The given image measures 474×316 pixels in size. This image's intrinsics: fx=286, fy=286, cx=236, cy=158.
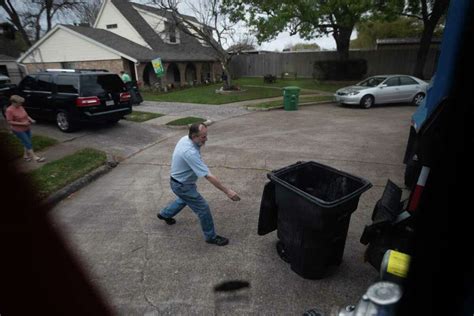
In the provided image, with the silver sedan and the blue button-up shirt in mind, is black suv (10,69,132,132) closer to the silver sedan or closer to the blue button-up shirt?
the blue button-up shirt

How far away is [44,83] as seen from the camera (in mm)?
9414

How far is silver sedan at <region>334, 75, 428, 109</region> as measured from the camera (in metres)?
13.5

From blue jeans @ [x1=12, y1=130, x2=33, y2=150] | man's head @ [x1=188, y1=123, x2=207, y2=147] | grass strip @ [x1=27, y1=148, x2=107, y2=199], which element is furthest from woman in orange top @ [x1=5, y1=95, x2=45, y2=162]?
man's head @ [x1=188, y1=123, x2=207, y2=147]

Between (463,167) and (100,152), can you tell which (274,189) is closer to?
(463,167)

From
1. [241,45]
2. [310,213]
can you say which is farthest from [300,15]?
[310,213]

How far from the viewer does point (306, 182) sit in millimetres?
3689

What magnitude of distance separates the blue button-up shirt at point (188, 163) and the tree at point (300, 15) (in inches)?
602

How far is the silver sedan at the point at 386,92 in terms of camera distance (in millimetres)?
13492

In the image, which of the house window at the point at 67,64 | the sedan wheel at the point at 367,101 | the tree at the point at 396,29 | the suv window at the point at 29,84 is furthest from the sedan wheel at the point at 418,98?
the house window at the point at 67,64

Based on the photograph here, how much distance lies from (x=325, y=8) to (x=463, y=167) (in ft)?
58.9

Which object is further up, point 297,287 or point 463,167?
point 463,167

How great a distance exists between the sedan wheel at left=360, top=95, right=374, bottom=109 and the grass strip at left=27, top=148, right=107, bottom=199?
11538 mm

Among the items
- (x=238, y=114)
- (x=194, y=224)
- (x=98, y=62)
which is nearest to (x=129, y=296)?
(x=194, y=224)

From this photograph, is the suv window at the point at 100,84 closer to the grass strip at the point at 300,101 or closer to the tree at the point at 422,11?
the grass strip at the point at 300,101
